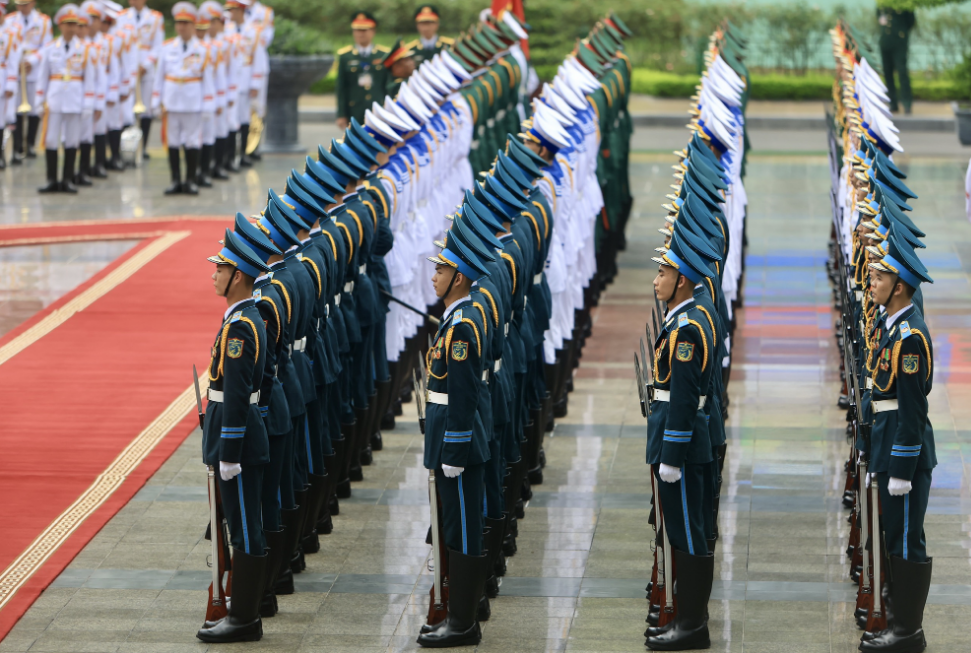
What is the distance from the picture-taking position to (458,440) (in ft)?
→ 18.4

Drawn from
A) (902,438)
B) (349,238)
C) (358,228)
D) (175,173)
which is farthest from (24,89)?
(902,438)

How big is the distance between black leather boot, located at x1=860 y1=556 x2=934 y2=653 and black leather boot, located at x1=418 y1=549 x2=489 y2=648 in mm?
1409

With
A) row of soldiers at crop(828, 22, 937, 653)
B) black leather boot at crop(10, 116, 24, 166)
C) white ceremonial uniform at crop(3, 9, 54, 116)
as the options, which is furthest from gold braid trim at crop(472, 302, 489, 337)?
black leather boot at crop(10, 116, 24, 166)

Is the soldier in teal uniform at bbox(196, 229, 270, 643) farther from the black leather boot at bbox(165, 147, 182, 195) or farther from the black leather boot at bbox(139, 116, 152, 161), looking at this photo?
the black leather boot at bbox(139, 116, 152, 161)

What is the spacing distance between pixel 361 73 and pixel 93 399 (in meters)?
5.47

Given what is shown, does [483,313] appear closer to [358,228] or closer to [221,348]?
[221,348]

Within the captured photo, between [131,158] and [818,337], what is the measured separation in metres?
9.38

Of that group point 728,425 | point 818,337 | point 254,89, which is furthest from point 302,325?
point 254,89

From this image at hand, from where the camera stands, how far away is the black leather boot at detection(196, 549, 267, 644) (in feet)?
18.9

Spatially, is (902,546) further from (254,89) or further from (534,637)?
(254,89)

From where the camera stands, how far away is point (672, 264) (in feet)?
A: 18.6

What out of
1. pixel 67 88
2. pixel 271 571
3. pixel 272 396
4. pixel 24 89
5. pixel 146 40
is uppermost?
pixel 272 396

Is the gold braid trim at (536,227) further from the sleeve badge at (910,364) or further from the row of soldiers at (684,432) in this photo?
the sleeve badge at (910,364)

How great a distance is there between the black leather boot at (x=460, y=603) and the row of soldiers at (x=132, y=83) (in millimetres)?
10341
